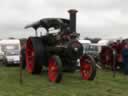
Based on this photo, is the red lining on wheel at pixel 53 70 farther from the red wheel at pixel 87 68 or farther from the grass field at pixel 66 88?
the red wheel at pixel 87 68

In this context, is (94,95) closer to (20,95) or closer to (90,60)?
(20,95)

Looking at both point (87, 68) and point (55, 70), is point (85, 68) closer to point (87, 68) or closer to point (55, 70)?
point (87, 68)

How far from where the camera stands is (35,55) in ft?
48.3

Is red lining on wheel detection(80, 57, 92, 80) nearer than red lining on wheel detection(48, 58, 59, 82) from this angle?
No

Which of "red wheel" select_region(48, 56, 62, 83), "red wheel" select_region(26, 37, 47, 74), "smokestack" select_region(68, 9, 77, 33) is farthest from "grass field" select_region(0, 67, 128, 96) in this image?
"red wheel" select_region(26, 37, 47, 74)

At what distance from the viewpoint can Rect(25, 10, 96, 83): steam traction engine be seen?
42.3 ft

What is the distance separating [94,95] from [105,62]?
9932mm

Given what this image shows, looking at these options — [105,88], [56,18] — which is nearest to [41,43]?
[56,18]

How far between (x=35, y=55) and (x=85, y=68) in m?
2.36

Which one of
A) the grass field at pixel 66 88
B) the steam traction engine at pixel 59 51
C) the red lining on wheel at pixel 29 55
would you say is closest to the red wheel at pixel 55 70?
the steam traction engine at pixel 59 51

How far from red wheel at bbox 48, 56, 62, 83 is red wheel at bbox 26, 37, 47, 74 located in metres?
1.66

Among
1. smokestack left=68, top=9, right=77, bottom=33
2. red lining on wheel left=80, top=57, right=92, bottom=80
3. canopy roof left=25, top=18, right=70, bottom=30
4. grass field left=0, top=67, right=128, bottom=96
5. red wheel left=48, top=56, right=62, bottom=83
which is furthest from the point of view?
canopy roof left=25, top=18, right=70, bottom=30

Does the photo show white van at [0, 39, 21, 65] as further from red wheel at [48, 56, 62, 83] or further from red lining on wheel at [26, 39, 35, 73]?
red wheel at [48, 56, 62, 83]

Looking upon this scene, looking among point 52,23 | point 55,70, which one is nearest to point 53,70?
point 55,70
